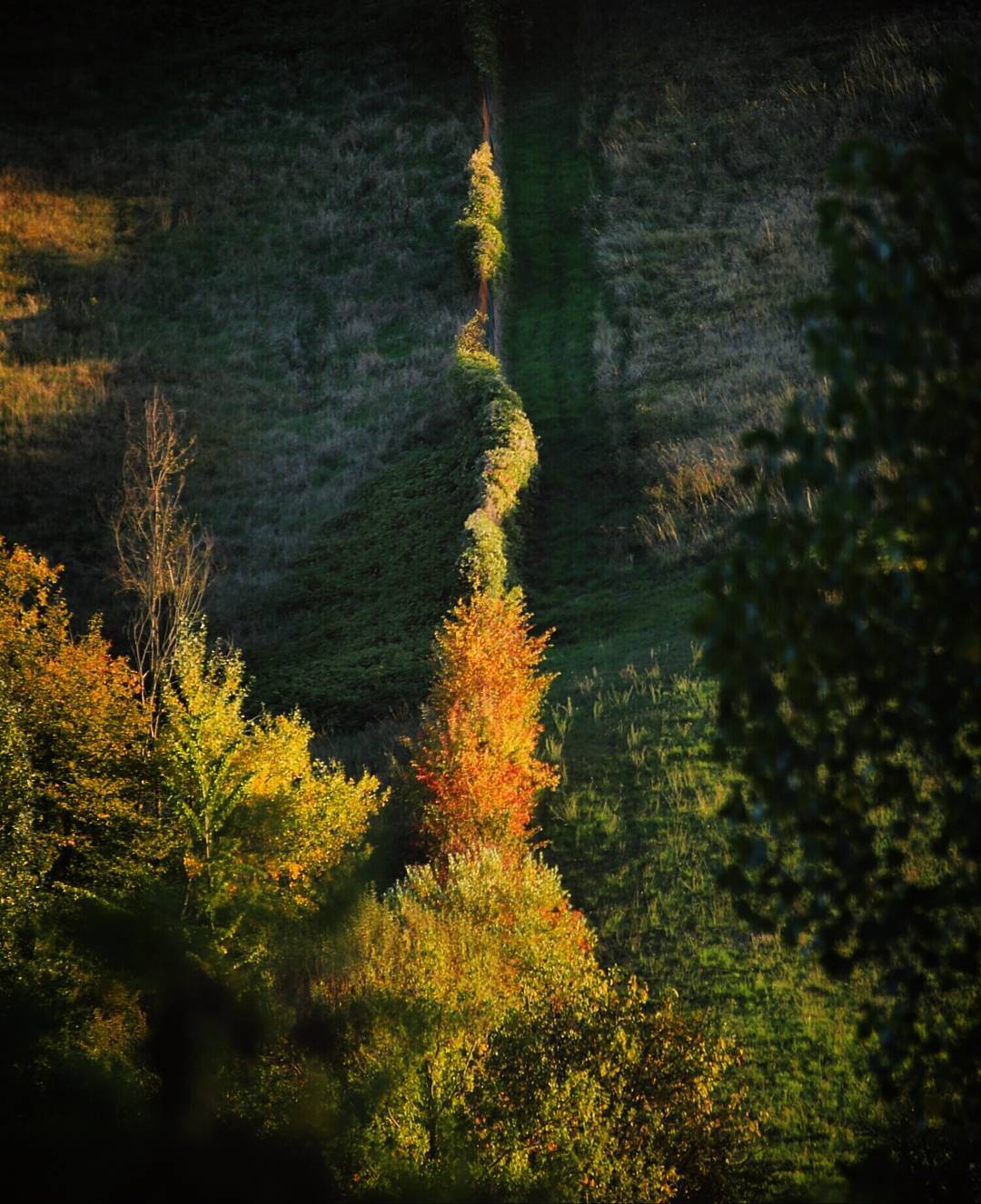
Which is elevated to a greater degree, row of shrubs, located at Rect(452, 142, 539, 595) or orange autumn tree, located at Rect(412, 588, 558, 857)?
row of shrubs, located at Rect(452, 142, 539, 595)

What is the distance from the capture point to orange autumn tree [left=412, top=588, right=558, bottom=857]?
20859mm

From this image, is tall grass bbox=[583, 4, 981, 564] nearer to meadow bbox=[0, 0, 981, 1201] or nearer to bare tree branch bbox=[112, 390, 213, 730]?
meadow bbox=[0, 0, 981, 1201]

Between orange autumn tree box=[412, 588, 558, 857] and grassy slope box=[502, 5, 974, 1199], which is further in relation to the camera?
orange autumn tree box=[412, 588, 558, 857]

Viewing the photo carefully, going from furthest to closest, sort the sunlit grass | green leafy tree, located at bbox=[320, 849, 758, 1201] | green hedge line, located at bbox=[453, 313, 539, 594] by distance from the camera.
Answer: green hedge line, located at bbox=[453, 313, 539, 594] → the sunlit grass → green leafy tree, located at bbox=[320, 849, 758, 1201]

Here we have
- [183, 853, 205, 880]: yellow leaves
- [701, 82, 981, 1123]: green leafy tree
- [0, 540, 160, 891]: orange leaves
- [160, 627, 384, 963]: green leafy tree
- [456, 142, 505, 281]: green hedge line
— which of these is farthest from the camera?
[456, 142, 505, 281]: green hedge line

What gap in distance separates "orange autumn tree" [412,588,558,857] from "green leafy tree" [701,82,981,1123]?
1458 centimetres

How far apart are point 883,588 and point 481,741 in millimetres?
16377

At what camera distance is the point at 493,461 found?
1372 inches

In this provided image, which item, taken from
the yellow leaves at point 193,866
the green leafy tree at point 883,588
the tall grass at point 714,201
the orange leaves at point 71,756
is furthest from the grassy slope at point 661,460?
the orange leaves at point 71,756

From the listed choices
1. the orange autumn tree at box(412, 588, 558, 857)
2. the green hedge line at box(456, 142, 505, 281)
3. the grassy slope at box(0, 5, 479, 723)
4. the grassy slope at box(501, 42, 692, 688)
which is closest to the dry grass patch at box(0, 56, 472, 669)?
the grassy slope at box(0, 5, 479, 723)

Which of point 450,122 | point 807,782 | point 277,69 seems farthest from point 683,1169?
point 277,69

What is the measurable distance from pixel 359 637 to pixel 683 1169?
2235 cm

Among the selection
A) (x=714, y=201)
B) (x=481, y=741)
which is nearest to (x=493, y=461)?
(x=481, y=741)

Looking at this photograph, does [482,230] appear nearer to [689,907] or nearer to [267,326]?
[267,326]
